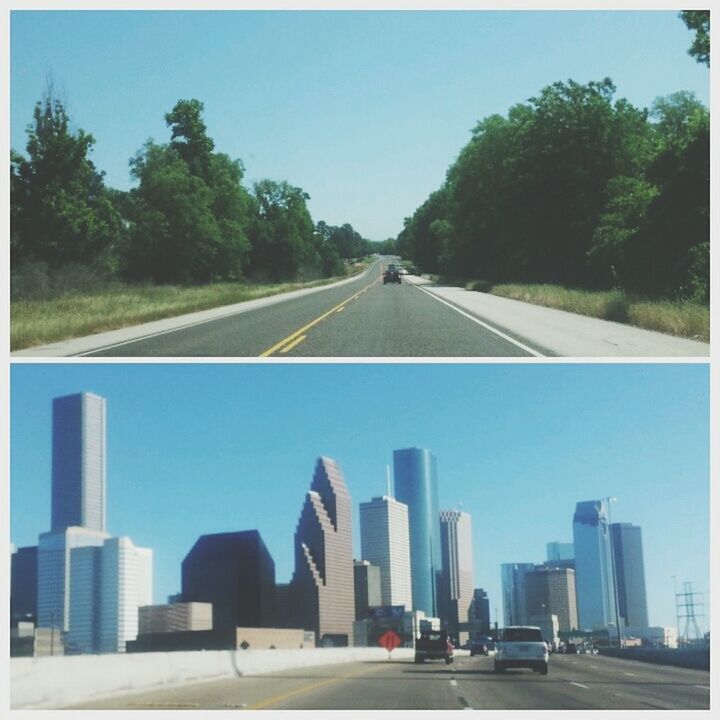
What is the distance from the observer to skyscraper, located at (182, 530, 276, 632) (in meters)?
125

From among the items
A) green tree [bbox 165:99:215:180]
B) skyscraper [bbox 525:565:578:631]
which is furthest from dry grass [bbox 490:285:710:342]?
skyscraper [bbox 525:565:578:631]

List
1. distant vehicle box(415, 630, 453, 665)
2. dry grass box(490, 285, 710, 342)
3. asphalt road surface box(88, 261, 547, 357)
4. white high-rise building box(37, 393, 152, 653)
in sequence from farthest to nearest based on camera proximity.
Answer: distant vehicle box(415, 630, 453, 665) < white high-rise building box(37, 393, 152, 653) < dry grass box(490, 285, 710, 342) < asphalt road surface box(88, 261, 547, 357)

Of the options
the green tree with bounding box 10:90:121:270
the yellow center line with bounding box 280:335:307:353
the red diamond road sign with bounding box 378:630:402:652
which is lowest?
the red diamond road sign with bounding box 378:630:402:652

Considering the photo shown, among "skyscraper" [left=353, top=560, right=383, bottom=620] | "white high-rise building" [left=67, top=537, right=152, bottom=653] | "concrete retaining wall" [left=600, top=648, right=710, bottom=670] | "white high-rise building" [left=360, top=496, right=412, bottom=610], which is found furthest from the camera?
"white high-rise building" [left=360, top=496, right=412, bottom=610]

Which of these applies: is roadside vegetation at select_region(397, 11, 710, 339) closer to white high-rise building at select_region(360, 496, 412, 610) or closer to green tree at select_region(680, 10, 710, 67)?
green tree at select_region(680, 10, 710, 67)

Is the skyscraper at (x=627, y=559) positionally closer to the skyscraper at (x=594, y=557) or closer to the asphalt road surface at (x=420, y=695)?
the skyscraper at (x=594, y=557)

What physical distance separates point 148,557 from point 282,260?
73.7 m

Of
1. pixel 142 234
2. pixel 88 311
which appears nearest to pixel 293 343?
pixel 88 311

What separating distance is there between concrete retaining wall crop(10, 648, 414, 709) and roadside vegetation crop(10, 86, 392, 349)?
11.0 meters

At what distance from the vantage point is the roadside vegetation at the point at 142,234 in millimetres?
49344

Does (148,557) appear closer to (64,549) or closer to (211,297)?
(64,549)

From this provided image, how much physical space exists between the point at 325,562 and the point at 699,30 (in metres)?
120

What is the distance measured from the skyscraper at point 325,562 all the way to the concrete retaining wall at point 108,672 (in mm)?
102593

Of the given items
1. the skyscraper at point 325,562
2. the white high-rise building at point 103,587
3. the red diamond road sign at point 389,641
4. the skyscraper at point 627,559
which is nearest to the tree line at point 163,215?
the white high-rise building at point 103,587
